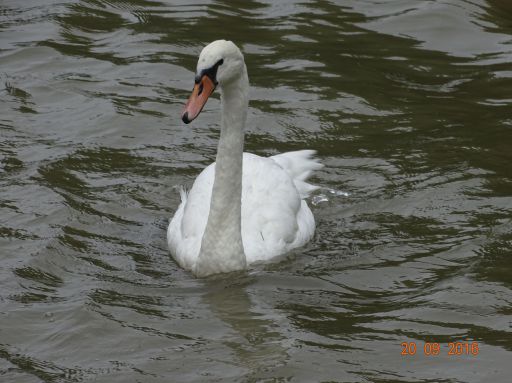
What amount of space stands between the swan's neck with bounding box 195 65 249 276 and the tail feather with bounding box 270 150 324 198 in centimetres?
156

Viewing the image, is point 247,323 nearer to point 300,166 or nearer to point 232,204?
point 232,204

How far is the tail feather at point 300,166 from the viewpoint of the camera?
9.57m

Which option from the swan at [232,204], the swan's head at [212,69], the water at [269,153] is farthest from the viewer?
the swan at [232,204]

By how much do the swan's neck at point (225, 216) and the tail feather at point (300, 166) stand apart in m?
1.56

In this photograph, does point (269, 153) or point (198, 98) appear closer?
point (198, 98)

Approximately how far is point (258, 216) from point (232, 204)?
1.55 feet

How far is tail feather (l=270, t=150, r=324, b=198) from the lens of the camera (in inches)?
377

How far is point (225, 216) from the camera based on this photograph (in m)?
7.95

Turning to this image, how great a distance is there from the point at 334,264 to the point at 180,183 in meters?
2.07

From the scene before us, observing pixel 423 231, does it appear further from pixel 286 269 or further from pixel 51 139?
pixel 51 139
